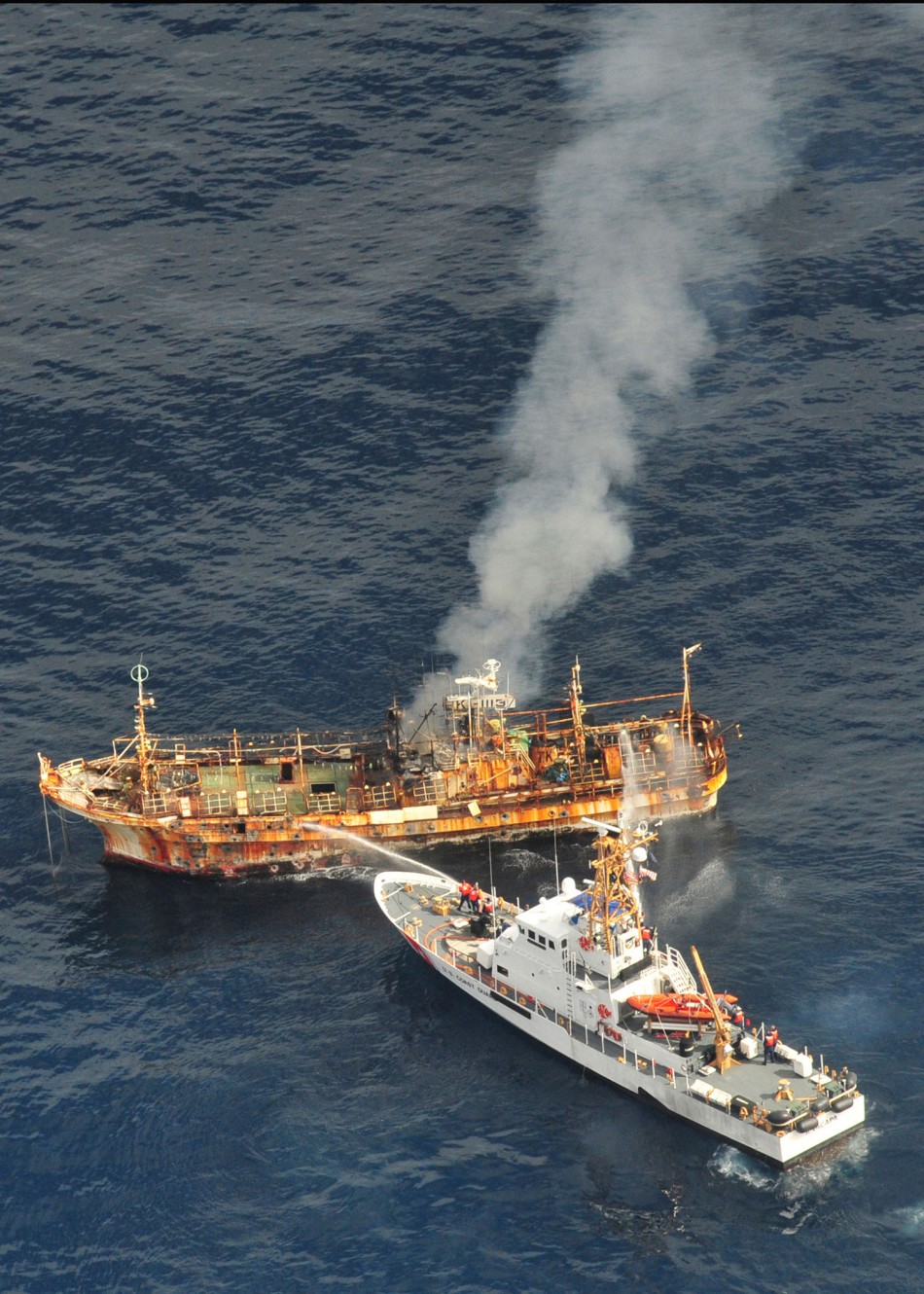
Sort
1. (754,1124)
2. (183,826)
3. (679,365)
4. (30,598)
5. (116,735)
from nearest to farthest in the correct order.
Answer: (754,1124)
(183,826)
(116,735)
(30,598)
(679,365)

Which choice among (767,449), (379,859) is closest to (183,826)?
(379,859)

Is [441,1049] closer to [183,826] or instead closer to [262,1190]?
[262,1190]

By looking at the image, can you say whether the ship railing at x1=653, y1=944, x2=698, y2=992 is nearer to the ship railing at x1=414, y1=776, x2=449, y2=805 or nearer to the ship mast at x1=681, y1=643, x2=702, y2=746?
the ship mast at x1=681, y1=643, x2=702, y2=746

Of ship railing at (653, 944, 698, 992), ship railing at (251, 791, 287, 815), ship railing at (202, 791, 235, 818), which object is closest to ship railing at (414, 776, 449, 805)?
ship railing at (251, 791, 287, 815)

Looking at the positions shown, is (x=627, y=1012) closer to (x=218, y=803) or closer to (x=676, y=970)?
(x=676, y=970)

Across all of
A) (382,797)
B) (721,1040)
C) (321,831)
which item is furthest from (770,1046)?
(321,831)
